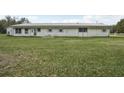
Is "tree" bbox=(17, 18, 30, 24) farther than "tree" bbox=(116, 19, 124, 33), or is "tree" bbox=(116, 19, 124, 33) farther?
"tree" bbox=(17, 18, 30, 24)

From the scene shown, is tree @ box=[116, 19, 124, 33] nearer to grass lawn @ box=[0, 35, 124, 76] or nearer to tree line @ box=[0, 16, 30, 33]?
grass lawn @ box=[0, 35, 124, 76]

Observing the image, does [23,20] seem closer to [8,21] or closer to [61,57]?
[8,21]

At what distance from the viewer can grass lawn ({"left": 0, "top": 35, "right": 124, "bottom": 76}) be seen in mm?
4047

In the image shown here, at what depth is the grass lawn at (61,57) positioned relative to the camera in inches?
159

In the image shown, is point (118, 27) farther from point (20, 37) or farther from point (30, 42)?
point (20, 37)

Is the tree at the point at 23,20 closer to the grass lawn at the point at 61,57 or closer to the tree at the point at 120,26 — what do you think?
the grass lawn at the point at 61,57

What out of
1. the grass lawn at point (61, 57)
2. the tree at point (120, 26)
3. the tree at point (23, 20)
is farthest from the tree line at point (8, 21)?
the tree at point (120, 26)

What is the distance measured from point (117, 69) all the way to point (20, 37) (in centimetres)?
201

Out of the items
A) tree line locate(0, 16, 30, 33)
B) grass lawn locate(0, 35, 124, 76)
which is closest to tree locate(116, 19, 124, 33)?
grass lawn locate(0, 35, 124, 76)
